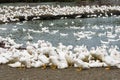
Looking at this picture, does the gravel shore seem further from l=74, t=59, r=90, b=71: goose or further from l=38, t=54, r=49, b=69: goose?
l=38, t=54, r=49, b=69: goose

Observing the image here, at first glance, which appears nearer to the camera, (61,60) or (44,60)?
(61,60)

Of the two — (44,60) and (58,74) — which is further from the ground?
(44,60)

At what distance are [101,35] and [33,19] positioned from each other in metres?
13.1

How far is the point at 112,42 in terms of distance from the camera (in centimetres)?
2095

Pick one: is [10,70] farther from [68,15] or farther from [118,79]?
[68,15]

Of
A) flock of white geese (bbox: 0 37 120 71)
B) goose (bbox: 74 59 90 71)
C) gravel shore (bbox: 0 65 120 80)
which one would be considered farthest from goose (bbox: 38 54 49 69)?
goose (bbox: 74 59 90 71)

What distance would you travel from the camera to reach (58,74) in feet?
37.3

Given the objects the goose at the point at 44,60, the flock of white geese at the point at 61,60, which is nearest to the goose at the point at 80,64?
the flock of white geese at the point at 61,60

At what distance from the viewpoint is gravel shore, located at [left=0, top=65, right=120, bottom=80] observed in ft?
35.6

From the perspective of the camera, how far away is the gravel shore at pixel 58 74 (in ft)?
35.6

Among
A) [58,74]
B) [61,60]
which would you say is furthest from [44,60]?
[58,74]

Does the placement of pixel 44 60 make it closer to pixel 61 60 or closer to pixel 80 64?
pixel 61 60

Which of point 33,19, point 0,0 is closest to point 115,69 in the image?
point 33,19

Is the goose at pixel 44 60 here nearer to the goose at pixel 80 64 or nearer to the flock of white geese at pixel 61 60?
the flock of white geese at pixel 61 60
